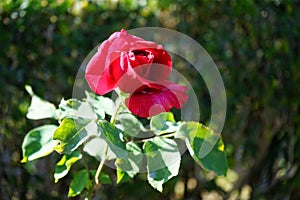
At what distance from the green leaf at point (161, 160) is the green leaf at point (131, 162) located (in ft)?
0.18

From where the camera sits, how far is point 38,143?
186 centimetres

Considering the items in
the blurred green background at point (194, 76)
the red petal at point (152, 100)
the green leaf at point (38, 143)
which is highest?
the red petal at point (152, 100)

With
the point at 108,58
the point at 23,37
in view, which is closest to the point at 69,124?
the point at 108,58

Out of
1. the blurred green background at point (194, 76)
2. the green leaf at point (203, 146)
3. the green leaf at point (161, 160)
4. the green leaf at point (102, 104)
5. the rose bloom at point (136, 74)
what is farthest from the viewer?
the blurred green background at point (194, 76)

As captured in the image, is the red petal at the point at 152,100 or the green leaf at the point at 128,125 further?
the green leaf at the point at 128,125

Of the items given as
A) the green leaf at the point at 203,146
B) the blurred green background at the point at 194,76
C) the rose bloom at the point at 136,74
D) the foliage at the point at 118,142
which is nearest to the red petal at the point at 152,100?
the rose bloom at the point at 136,74

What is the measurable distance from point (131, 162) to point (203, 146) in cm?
22

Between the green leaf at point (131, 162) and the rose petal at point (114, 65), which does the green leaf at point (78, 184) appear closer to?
the green leaf at point (131, 162)

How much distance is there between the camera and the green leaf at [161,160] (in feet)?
5.23

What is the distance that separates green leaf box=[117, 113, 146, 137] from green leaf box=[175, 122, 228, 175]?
136 mm

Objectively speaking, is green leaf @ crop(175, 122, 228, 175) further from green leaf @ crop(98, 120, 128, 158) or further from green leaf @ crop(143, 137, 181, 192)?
green leaf @ crop(98, 120, 128, 158)

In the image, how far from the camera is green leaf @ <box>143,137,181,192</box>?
5.23 ft

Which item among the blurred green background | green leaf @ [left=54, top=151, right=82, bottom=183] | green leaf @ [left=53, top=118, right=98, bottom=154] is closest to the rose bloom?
green leaf @ [left=53, top=118, right=98, bottom=154]

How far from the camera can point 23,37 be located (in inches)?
110
